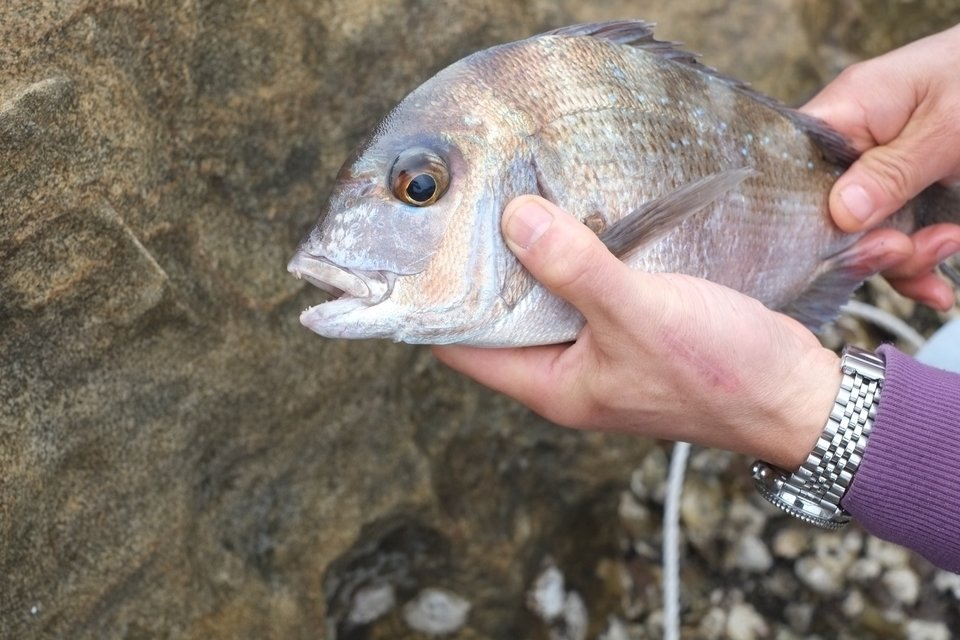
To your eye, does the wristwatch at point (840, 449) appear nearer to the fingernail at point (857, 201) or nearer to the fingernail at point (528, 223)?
the fingernail at point (857, 201)

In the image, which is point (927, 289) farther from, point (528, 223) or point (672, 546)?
point (528, 223)

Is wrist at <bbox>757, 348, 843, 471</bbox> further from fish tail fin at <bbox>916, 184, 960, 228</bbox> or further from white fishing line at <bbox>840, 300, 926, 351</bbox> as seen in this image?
white fishing line at <bbox>840, 300, 926, 351</bbox>

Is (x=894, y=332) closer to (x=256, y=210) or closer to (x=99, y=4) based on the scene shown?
(x=256, y=210)

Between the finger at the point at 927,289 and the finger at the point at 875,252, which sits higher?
the finger at the point at 875,252

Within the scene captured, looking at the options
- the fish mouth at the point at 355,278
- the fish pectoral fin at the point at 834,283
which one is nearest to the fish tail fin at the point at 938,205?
the fish pectoral fin at the point at 834,283

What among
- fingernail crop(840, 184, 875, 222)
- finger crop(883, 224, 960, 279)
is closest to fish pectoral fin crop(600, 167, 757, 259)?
fingernail crop(840, 184, 875, 222)

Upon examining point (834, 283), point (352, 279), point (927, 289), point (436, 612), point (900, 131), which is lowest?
point (436, 612)

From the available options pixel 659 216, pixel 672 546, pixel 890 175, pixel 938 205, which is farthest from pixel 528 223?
pixel 672 546

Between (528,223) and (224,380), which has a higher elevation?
(528,223)
